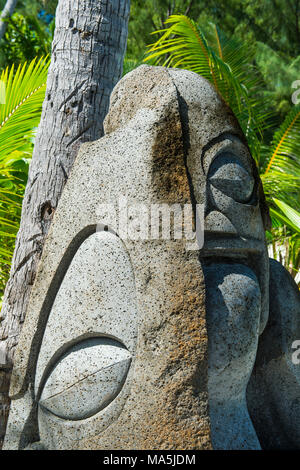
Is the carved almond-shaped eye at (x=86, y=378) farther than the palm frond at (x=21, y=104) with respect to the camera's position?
No

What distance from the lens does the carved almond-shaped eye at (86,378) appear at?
2.01 meters

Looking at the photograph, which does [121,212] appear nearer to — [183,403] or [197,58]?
[183,403]

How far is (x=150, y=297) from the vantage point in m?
1.98

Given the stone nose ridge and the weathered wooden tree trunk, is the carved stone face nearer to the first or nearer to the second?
the stone nose ridge

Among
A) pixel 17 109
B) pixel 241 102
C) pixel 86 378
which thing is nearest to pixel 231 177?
pixel 86 378

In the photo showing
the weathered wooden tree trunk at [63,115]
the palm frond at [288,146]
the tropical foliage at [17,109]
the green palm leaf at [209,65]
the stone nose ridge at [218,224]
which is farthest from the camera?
the palm frond at [288,146]

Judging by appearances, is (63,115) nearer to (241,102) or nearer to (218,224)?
(218,224)

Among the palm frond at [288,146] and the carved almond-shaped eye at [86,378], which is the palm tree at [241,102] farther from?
the carved almond-shaped eye at [86,378]

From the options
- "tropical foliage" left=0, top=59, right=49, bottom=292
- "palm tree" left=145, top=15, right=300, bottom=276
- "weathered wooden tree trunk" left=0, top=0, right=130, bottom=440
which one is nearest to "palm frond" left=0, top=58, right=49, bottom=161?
"tropical foliage" left=0, top=59, right=49, bottom=292

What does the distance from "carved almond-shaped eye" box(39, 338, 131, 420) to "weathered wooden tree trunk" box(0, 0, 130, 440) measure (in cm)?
85

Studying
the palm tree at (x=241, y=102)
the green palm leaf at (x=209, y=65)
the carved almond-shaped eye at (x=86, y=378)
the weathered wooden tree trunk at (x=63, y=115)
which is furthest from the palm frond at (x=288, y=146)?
the carved almond-shaped eye at (x=86, y=378)

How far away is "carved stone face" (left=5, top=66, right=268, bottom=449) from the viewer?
191 centimetres

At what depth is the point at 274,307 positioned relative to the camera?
2.47 meters

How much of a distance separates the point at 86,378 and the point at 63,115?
160 cm
